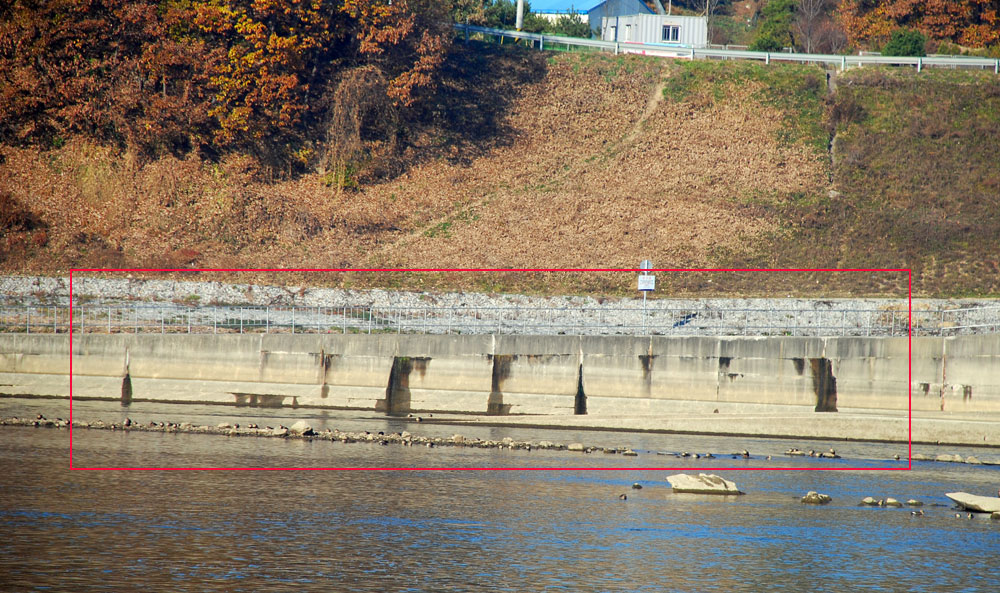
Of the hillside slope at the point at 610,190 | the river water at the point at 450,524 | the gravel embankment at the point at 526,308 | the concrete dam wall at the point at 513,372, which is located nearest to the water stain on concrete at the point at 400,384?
the concrete dam wall at the point at 513,372

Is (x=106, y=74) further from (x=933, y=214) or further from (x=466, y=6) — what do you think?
(x=933, y=214)

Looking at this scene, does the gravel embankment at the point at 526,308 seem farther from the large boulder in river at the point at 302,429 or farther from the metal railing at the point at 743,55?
the metal railing at the point at 743,55

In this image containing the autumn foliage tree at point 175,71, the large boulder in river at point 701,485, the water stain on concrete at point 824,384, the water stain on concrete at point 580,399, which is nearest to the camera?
the large boulder in river at point 701,485

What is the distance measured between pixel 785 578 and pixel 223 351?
83.8 feet

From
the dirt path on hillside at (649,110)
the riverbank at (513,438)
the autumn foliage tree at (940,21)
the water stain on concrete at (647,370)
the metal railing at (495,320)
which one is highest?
the autumn foliage tree at (940,21)

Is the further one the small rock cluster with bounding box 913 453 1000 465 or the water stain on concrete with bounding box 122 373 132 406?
the water stain on concrete with bounding box 122 373 132 406

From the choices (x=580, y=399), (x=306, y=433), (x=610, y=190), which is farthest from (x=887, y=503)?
(x=610, y=190)

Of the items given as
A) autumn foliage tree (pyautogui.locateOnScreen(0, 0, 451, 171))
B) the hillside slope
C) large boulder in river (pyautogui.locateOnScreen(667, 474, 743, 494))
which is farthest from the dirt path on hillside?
large boulder in river (pyautogui.locateOnScreen(667, 474, 743, 494))

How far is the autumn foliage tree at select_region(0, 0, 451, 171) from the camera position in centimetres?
6203

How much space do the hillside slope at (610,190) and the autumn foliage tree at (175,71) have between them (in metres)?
2.41

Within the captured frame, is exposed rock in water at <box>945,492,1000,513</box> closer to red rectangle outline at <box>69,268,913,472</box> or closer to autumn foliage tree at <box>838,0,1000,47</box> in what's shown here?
red rectangle outline at <box>69,268,913,472</box>

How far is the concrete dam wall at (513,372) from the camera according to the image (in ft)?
119

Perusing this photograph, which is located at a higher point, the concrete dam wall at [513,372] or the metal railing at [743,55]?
the metal railing at [743,55]

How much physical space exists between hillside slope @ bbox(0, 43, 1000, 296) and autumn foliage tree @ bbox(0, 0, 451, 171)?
7.90 feet
